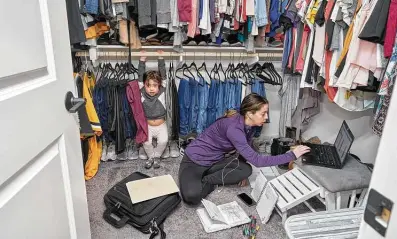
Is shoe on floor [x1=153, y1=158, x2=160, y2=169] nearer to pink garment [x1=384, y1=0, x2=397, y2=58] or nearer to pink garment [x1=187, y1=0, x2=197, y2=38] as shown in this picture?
pink garment [x1=187, y1=0, x2=197, y2=38]

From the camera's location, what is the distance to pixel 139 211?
1760 millimetres

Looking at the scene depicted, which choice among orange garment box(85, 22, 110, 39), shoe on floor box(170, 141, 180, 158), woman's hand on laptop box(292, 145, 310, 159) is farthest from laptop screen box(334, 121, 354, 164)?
orange garment box(85, 22, 110, 39)

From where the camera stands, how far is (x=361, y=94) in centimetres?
183

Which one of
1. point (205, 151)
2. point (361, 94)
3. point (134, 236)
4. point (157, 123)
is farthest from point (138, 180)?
point (361, 94)

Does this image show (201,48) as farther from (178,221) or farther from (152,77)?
(178,221)

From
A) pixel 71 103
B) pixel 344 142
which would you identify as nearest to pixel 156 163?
pixel 344 142

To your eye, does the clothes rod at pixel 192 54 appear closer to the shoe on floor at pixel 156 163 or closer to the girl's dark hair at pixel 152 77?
the girl's dark hair at pixel 152 77

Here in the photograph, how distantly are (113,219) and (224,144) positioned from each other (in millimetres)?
937

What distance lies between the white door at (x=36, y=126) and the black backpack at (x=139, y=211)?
32.3 inches

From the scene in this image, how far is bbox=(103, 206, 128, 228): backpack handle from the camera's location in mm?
1763

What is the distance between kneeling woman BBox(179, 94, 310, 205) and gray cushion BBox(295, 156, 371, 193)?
24 centimetres

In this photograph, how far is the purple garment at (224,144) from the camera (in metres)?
1.93

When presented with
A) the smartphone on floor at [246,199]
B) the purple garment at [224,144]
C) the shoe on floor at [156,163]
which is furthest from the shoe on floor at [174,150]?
the smartphone on floor at [246,199]

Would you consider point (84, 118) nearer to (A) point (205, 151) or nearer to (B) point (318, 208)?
(A) point (205, 151)
